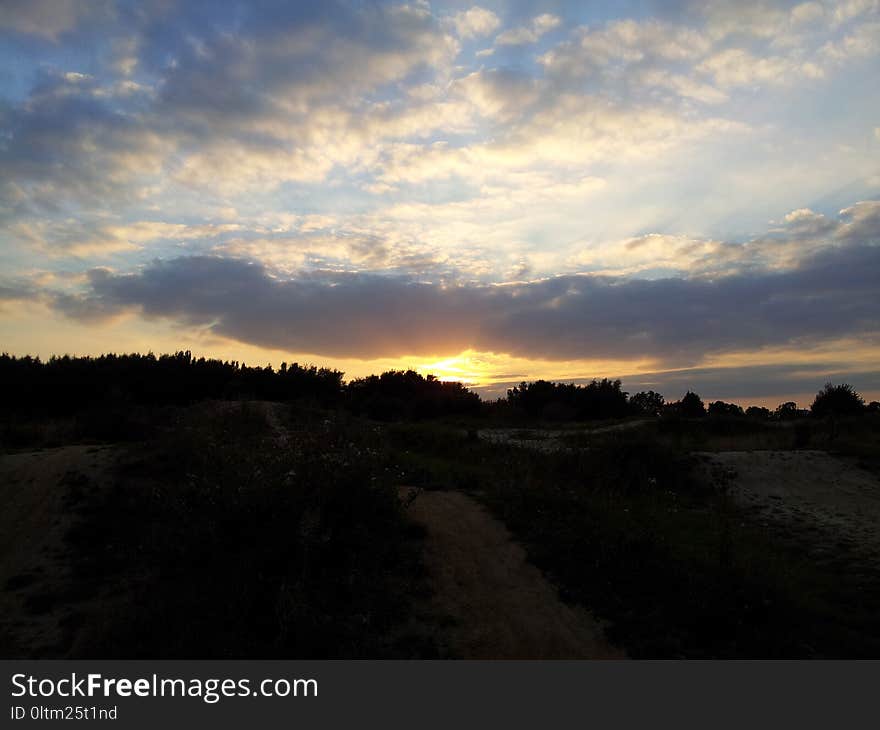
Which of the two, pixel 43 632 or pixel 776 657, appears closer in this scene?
pixel 776 657

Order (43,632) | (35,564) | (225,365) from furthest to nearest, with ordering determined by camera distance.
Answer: (225,365), (35,564), (43,632)

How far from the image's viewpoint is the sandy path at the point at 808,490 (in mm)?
11164

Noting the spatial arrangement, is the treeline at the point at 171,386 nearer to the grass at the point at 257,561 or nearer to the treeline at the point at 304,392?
the treeline at the point at 304,392

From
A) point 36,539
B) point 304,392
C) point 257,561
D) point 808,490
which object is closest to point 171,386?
point 304,392

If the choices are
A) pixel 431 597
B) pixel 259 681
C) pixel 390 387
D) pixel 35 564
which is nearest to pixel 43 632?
pixel 35 564

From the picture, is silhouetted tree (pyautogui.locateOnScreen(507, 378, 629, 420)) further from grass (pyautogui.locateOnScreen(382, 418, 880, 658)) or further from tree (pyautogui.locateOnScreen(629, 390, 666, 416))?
grass (pyautogui.locateOnScreen(382, 418, 880, 658))

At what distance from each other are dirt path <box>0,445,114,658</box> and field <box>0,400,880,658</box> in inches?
1.2

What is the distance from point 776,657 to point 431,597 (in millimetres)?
3487

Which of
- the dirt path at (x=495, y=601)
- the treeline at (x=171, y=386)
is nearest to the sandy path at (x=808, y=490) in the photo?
the dirt path at (x=495, y=601)

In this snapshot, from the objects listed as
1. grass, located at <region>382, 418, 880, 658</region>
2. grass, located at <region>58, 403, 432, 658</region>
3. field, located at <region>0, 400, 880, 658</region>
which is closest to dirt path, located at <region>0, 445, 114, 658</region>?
field, located at <region>0, 400, 880, 658</region>

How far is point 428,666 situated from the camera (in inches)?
218

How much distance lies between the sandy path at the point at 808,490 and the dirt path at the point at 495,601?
5.68 metres

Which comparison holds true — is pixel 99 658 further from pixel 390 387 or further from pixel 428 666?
pixel 390 387

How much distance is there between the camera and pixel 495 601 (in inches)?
270
